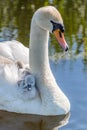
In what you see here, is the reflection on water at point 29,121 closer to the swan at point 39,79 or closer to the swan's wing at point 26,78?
the swan at point 39,79

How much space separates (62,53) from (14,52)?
130 centimetres

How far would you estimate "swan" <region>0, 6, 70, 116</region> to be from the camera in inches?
309

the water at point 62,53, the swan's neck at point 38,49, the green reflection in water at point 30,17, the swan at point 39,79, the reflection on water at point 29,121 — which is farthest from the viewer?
the green reflection in water at point 30,17

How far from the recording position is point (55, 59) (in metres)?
9.49

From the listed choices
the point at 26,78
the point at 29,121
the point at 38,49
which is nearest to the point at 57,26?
the point at 38,49

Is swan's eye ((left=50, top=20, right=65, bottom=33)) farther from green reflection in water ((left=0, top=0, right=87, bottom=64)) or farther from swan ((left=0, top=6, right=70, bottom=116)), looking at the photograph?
green reflection in water ((left=0, top=0, right=87, bottom=64))

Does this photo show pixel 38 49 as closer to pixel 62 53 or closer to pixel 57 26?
pixel 57 26

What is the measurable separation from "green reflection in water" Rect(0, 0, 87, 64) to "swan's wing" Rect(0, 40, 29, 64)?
1.05 m

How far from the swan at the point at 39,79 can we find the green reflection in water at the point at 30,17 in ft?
4.83

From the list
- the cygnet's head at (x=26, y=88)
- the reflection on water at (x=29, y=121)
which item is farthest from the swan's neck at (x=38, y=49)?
the reflection on water at (x=29, y=121)

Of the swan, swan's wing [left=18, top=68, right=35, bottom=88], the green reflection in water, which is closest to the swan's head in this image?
the swan

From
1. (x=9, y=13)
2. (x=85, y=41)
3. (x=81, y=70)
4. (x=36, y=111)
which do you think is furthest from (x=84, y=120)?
(x=9, y=13)

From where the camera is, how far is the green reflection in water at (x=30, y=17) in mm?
10297

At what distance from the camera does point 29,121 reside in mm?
7707
